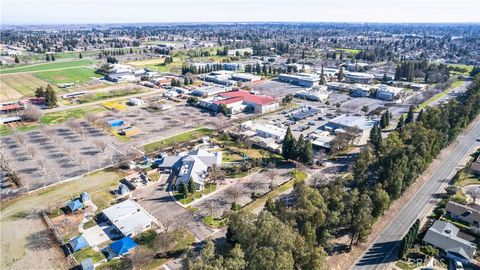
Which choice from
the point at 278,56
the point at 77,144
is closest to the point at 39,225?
the point at 77,144

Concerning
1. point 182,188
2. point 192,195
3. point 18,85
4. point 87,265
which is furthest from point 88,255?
point 18,85

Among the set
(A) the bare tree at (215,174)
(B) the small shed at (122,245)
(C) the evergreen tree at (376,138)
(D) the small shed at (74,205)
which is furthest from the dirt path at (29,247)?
(C) the evergreen tree at (376,138)

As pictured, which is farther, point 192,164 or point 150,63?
point 150,63

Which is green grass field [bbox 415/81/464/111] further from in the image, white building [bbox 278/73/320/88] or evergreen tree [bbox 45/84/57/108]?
evergreen tree [bbox 45/84/57/108]

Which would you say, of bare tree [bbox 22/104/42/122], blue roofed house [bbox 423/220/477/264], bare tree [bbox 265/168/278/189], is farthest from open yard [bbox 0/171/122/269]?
blue roofed house [bbox 423/220/477/264]

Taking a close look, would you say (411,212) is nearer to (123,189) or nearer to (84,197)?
(123,189)

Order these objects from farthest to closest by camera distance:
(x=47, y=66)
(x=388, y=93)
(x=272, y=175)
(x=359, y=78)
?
(x=47, y=66), (x=359, y=78), (x=388, y=93), (x=272, y=175)
